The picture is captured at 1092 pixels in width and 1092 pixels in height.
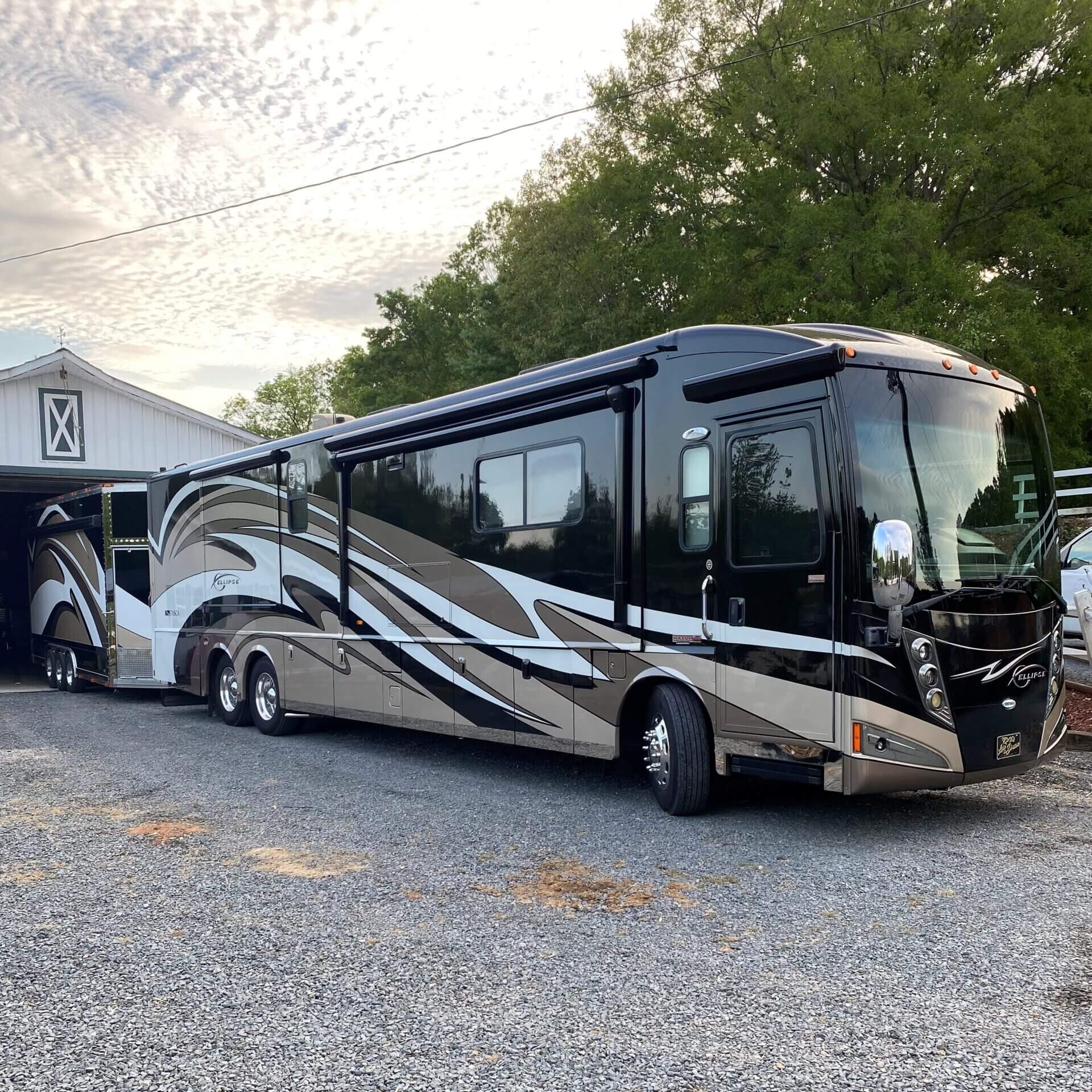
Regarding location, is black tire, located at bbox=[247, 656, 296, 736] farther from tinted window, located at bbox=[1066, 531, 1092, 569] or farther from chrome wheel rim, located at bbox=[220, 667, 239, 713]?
tinted window, located at bbox=[1066, 531, 1092, 569]

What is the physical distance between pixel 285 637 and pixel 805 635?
6947 mm

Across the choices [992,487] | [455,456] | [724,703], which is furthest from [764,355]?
[455,456]

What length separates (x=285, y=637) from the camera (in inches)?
472

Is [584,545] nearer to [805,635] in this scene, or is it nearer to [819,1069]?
[805,635]

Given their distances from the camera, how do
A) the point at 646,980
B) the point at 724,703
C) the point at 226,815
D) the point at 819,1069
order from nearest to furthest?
the point at 819,1069 → the point at 646,980 → the point at 724,703 → the point at 226,815

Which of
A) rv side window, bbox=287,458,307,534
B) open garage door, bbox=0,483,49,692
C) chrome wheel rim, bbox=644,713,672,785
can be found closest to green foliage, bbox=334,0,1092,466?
rv side window, bbox=287,458,307,534

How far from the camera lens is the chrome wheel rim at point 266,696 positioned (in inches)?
484

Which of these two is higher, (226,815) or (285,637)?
(285,637)

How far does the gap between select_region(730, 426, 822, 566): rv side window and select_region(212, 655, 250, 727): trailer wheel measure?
25.6ft

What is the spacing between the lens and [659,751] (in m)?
7.52

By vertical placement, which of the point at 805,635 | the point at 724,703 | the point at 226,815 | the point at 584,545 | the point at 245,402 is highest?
the point at 245,402

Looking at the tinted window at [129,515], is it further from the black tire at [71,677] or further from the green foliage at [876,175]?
the green foliage at [876,175]

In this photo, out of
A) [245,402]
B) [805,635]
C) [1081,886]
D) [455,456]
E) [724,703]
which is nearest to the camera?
[1081,886]

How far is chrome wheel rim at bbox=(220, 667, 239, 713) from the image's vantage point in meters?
13.2
